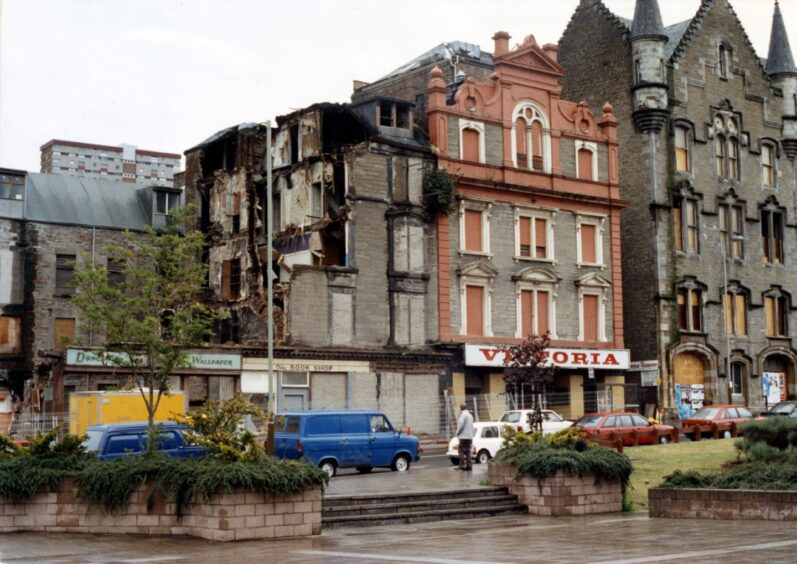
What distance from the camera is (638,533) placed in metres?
19.5

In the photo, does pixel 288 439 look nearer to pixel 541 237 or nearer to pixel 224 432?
pixel 224 432

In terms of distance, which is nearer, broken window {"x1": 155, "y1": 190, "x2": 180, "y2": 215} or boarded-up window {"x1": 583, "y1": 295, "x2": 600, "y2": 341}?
boarded-up window {"x1": 583, "y1": 295, "x2": 600, "y2": 341}

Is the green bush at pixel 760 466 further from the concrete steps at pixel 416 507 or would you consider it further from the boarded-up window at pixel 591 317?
the boarded-up window at pixel 591 317

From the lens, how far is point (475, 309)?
50.5m

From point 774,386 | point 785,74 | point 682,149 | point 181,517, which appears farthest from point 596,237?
point 181,517

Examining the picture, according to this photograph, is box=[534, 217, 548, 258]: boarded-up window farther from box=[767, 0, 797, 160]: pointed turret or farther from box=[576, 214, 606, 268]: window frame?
box=[767, 0, 797, 160]: pointed turret

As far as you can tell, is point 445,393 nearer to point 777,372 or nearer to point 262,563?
point 777,372

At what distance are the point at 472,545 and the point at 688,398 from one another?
4126 centimetres

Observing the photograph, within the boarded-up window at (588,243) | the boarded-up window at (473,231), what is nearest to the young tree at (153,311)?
the boarded-up window at (473,231)

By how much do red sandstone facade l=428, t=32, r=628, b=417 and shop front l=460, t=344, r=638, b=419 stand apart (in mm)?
60

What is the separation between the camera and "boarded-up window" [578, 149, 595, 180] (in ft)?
180

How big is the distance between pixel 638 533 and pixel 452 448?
16.2 m

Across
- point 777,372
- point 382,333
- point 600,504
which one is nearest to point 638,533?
point 600,504

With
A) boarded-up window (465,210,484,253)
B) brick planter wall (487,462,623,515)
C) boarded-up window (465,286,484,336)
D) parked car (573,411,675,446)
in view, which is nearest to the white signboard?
boarded-up window (465,286,484,336)
